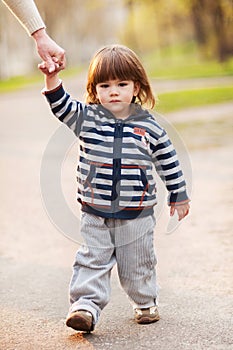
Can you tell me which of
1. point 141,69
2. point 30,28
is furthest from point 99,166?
point 30,28

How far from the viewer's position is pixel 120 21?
92.9 m

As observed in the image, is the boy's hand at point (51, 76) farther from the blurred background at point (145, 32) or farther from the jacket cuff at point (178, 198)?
the blurred background at point (145, 32)

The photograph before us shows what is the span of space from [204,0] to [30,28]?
3659 centimetres

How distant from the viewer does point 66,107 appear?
369 centimetres

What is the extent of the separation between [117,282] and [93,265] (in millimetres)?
902

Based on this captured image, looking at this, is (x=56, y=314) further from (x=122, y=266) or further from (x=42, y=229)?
(x=42, y=229)

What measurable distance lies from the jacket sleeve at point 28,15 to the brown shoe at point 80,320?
133cm

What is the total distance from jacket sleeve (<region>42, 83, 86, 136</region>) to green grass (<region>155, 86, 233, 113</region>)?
1242 centimetres

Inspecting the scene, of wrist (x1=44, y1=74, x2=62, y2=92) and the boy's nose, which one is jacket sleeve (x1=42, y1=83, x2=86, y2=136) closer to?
wrist (x1=44, y1=74, x2=62, y2=92)

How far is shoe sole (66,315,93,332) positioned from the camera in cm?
356

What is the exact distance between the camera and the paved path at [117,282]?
3627 mm

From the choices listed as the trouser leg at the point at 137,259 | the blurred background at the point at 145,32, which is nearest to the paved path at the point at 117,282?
the trouser leg at the point at 137,259

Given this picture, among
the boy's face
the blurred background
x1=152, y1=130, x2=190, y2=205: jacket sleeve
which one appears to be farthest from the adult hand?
the blurred background

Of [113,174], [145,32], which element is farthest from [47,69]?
[145,32]
